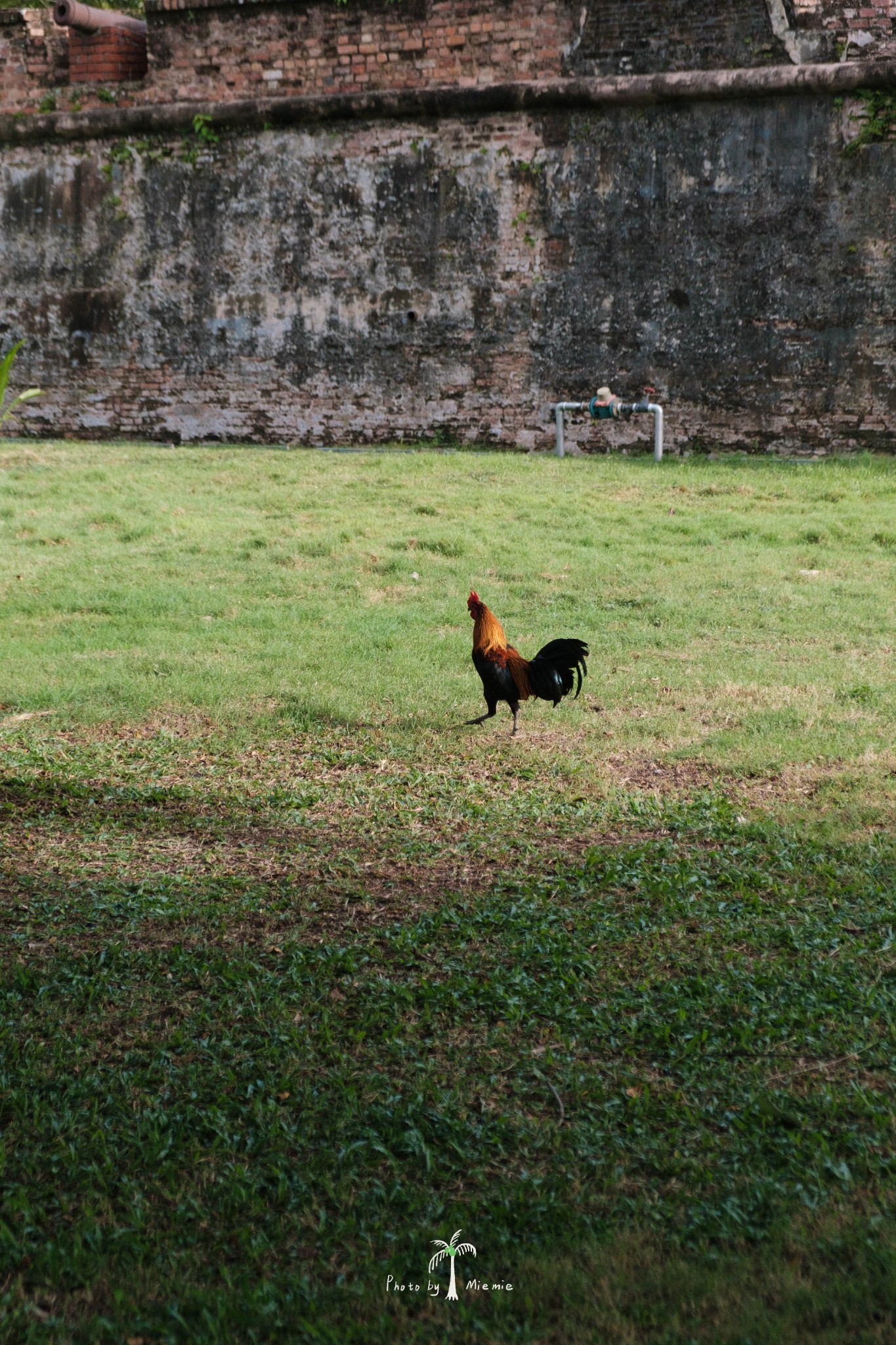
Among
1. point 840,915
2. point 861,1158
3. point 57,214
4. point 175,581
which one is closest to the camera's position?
point 861,1158

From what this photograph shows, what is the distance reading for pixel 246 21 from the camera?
1205 cm

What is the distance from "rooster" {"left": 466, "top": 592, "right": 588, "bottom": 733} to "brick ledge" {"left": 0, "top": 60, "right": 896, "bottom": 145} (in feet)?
26.9

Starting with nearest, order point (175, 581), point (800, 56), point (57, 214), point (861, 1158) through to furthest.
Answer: point (861, 1158) < point (175, 581) < point (800, 56) < point (57, 214)

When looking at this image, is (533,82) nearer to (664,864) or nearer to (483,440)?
(483,440)

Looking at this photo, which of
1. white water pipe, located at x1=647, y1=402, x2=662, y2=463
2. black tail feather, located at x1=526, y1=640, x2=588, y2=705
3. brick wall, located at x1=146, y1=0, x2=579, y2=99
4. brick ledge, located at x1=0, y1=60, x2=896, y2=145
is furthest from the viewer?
brick wall, located at x1=146, y1=0, x2=579, y2=99

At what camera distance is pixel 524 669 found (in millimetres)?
4891

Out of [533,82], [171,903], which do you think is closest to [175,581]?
[171,903]

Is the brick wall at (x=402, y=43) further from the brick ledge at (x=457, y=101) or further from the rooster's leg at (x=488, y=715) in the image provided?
the rooster's leg at (x=488, y=715)

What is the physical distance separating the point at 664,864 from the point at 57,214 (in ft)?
39.0

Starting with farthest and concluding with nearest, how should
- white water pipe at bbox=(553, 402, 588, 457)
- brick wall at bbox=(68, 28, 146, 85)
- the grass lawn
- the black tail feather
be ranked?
brick wall at bbox=(68, 28, 146, 85) → white water pipe at bbox=(553, 402, 588, 457) → the black tail feather → the grass lawn

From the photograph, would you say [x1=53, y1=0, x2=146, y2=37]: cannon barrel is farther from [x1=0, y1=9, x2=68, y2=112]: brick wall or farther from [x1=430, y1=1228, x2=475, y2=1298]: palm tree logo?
[x1=430, y1=1228, x2=475, y2=1298]: palm tree logo

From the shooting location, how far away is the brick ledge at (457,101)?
10641 millimetres

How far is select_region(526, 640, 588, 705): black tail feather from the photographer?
4.83 meters

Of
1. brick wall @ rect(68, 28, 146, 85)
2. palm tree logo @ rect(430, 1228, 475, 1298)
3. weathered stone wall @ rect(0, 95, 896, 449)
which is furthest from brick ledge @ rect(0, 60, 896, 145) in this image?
palm tree logo @ rect(430, 1228, 475, 1298)
